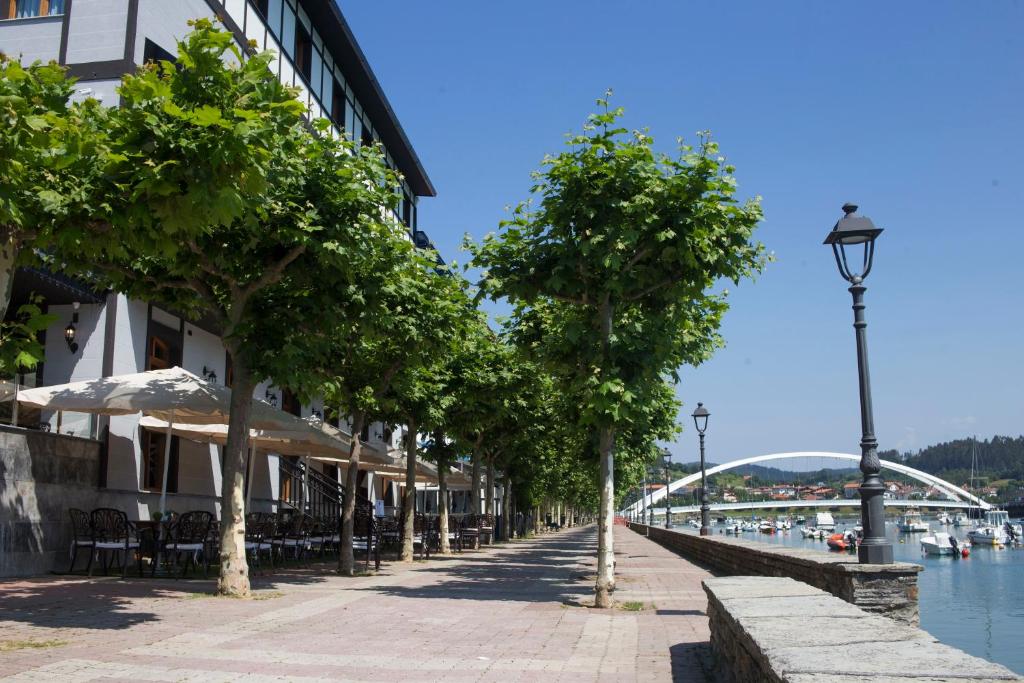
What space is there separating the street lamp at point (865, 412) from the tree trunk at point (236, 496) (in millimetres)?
8218

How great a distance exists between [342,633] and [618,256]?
631cm

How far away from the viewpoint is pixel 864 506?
30.8 feet

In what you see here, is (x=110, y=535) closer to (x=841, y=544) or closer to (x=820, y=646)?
(x=820, y=646)

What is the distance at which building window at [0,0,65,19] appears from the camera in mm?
18312

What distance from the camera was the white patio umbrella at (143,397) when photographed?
549 inches

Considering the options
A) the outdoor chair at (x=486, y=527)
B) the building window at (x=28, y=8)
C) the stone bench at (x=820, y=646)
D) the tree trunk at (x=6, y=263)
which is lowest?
the outdoor chair at (x=486, y=527)

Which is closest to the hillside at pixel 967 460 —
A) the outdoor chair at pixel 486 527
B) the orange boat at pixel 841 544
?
the orange boat at pixel 841 544

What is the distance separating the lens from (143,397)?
14023 millimetres

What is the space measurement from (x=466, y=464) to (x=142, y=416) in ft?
133

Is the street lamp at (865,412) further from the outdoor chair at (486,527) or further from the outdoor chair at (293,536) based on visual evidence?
the outdoor chair at (486,527)

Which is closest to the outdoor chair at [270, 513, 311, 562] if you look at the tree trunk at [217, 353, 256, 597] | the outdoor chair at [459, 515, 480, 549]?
the tree trunk at [217, 353, 256, 597]

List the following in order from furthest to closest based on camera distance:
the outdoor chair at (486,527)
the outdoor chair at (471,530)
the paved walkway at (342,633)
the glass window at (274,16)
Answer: the outdoor chair at (486,527) → the outdoor chair at (471,530) → the glass window at (274,16) → the paved walkway at (342,633)

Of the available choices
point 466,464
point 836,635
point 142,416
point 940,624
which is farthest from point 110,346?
point 466,464

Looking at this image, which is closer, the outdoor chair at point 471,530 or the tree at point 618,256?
the tree at point 618,256
